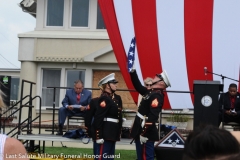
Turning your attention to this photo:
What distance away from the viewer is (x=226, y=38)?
711 centimetres

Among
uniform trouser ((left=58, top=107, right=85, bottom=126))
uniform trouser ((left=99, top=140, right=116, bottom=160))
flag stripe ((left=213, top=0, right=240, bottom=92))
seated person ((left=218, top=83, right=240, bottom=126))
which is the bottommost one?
uniform trouser ((left=99, top=140, right=116, bottom=160))

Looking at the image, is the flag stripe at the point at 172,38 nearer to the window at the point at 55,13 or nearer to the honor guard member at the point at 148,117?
the honor guard member at the point at 148,117

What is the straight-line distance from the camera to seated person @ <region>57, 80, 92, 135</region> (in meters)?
7.72

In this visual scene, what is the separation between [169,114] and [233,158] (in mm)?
11470

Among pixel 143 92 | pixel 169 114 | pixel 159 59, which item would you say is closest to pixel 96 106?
pixel 143 92

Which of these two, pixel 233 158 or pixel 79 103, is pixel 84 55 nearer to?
pixel 79 103

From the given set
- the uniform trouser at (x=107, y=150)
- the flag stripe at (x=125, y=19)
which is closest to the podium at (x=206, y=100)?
the uniform trouser at (x=107, y=150)

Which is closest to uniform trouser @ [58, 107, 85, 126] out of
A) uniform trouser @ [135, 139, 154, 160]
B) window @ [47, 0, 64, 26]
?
uniform trouser @ [135, 139, 154, 160]

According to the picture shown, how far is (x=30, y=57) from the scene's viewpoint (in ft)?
46.2

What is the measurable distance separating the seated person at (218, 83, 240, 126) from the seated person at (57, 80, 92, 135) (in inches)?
82.0

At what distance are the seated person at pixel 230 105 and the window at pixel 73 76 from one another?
7.03 meters

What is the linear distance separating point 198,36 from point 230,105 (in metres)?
1.19

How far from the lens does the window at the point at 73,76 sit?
14.0 metres

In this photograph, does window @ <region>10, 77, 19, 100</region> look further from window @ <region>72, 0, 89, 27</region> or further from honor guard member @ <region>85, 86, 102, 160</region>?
honor guard member @ <region>85, 86, 102, 160</region>
